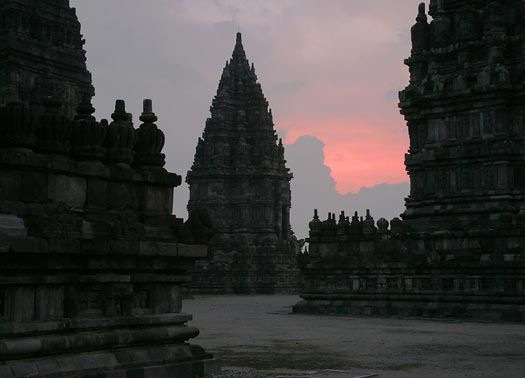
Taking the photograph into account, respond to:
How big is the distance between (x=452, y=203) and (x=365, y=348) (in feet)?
55.9

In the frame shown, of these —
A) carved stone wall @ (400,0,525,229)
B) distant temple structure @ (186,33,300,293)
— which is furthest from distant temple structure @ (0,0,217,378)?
distant temple structure @ (186,33,300,293)

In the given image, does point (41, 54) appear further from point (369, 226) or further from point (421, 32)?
point (421, 32)

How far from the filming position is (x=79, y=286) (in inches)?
476

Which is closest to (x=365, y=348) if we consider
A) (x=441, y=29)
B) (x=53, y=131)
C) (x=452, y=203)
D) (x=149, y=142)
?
(x=149, y=142)

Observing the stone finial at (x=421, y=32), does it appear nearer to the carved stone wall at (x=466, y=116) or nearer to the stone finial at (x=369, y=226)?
the carved stone wall at (x=466, y=116)

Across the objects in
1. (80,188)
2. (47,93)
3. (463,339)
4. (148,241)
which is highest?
(47,93)

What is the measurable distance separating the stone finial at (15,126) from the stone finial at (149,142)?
2.38 m

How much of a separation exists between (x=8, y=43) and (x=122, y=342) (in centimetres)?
1427

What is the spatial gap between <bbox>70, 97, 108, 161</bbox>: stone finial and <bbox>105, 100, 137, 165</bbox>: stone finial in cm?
24

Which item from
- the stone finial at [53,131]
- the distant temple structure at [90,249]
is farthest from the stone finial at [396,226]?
the stone finial at [53,131]

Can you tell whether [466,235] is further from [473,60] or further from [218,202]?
[218,202]

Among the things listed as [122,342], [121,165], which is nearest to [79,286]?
[122,342]

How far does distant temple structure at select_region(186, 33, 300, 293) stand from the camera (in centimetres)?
7012

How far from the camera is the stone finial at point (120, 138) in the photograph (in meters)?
13.3
